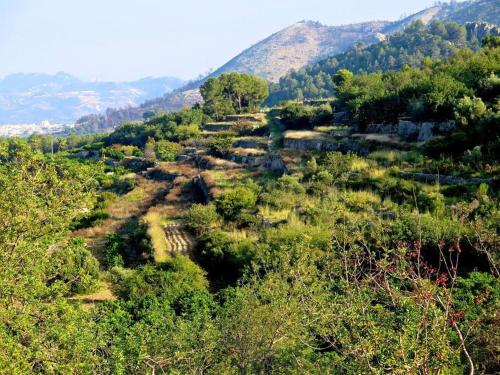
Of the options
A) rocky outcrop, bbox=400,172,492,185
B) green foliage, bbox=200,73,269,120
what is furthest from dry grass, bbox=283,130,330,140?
green foliage, bbox=200,73,269,120

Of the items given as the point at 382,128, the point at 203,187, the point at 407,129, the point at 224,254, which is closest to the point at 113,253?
the point at 224,254

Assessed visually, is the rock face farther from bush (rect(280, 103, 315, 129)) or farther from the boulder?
bush (rect(280, 103, 315, 129))

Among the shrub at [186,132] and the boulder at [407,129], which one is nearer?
the boulder at [407,129]

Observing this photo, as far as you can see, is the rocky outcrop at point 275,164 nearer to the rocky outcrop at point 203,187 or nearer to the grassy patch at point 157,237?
the rocky outcrop at point 203,187

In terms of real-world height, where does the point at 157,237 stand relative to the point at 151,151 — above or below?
below

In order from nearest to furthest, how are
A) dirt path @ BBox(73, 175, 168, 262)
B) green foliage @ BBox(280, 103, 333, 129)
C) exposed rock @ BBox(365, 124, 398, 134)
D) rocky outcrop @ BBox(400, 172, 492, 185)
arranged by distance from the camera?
rocky outcrop @ BBox(400, 172, 492, 185), dirt path @ BBox(73, 175, 168, 262), exposed rock @ BBox(365, 124, 398, 134), green foliage @ BBox(280, 103, 333, 129)

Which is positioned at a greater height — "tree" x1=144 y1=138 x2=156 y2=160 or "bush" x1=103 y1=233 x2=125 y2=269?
"tree" x1=144 y1=138 x2=156 y2=160

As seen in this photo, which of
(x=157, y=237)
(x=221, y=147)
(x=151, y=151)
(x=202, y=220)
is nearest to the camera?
(x=157, y=237)

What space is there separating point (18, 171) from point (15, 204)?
101 cm

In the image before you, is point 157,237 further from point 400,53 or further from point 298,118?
point 400,53

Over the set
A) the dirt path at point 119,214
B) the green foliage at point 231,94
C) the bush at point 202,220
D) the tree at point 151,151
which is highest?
the green foliage at point 231,94

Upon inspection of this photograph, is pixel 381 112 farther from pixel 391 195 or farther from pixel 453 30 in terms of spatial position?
pixel 453 30

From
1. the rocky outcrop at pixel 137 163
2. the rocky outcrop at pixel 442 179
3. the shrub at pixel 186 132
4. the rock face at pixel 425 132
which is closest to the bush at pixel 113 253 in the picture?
the rocky outcrop at pixel 442 179

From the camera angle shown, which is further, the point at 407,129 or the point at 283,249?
the point at 407,129
